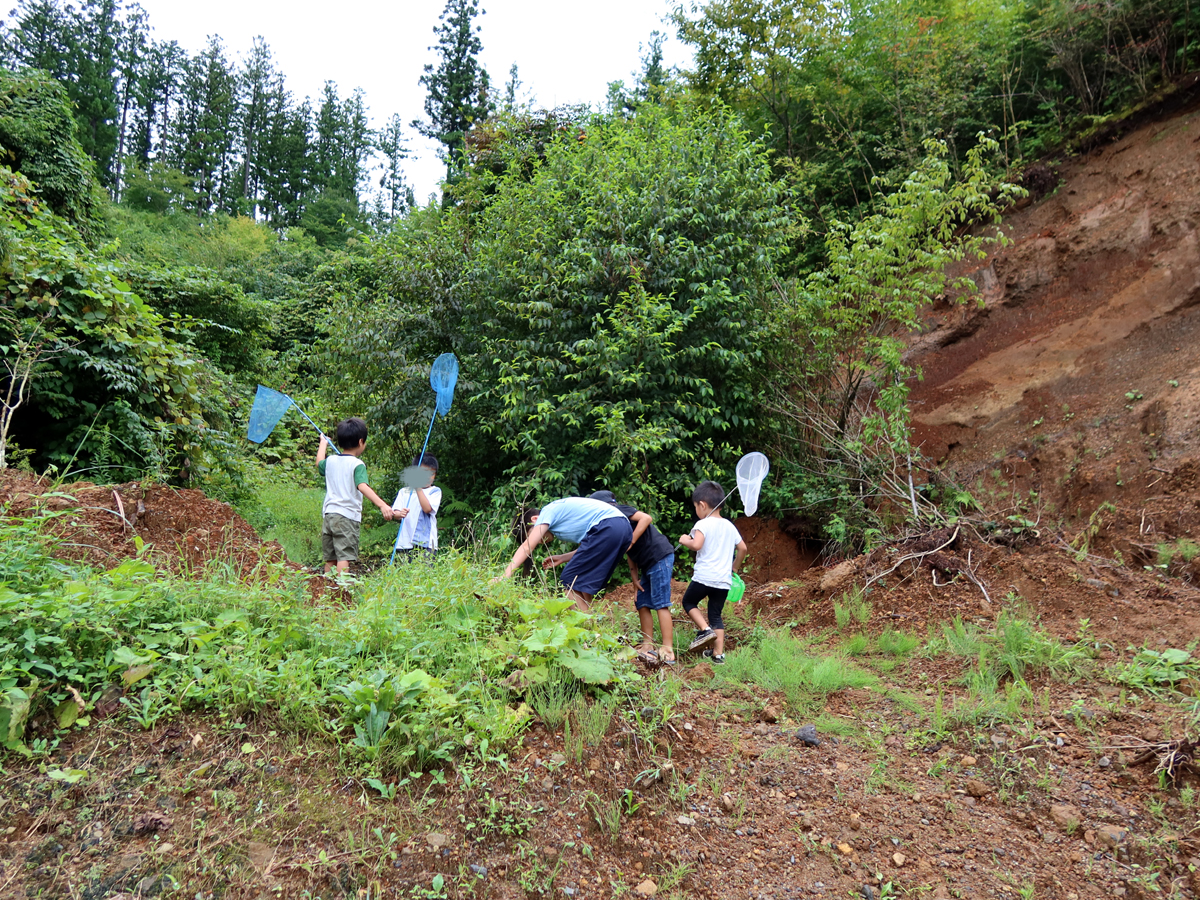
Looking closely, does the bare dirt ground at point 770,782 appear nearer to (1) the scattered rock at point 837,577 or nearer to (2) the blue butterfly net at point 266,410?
(1) the scattered rock at point 837,577

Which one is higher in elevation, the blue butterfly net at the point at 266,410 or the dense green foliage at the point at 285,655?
the blue butterfly net at the point at 266,410

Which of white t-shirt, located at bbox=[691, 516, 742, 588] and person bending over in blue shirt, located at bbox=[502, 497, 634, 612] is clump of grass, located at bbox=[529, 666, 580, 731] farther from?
white t-shirt, located at bbox=[691, 516, 742, 588]

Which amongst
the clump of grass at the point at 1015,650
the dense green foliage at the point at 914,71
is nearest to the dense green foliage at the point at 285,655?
the clump of grass at the point at 1015,650

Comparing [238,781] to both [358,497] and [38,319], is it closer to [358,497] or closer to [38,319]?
[358,497]

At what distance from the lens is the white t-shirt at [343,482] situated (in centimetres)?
507

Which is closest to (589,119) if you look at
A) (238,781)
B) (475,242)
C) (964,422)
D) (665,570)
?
(475,242)

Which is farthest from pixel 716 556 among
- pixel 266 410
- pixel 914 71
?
pixel 914 71

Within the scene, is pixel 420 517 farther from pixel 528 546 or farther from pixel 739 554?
pixel 739 554

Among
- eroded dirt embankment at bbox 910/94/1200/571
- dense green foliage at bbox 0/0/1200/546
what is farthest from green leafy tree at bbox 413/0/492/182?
eroded dirt embankment at bbox 910/94/1200/571

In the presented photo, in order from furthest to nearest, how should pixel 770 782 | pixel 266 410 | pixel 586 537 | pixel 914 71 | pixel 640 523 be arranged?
pixel 914 71, pixel 266 410, pixel 640 523, pixel 586 537, pixel 770 782

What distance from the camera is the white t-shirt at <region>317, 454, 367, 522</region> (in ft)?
16.6

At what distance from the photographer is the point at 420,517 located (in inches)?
221

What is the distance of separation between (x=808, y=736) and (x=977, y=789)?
0.80 m

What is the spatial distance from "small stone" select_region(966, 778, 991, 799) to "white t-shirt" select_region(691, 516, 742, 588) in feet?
6.53
